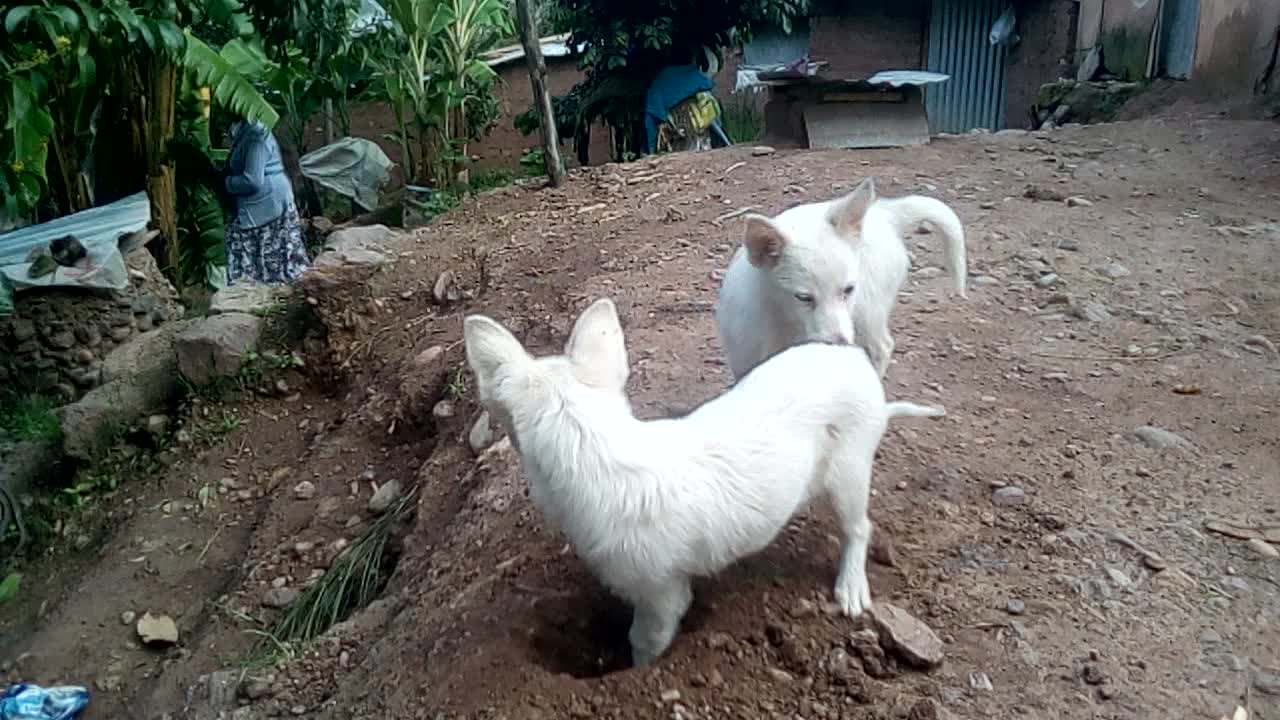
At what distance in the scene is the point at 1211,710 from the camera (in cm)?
269

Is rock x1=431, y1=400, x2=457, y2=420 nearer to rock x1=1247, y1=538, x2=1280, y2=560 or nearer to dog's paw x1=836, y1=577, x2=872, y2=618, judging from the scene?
dog's paw x1=836, y1=577, x2=872, y2=618

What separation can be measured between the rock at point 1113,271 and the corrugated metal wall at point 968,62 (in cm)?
1081

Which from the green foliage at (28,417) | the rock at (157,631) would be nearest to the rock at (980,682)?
the rock at (157,631)

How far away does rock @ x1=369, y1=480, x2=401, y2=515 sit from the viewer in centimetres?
541

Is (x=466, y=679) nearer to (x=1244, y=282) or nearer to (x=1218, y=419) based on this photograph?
(x=1218, y=419)

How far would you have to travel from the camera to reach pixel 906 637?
2.89 m

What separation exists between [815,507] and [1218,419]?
6.24ft

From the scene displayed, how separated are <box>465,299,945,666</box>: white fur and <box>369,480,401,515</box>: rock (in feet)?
8.87

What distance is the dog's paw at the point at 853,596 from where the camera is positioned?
2986 millimetres

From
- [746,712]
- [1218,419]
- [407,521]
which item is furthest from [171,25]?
[1218,419]

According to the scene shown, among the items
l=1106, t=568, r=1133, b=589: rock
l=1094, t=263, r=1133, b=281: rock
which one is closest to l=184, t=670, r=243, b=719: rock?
l=1106, t=568, r=1133, b=589: rock

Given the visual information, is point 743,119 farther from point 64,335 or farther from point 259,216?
point 64,335

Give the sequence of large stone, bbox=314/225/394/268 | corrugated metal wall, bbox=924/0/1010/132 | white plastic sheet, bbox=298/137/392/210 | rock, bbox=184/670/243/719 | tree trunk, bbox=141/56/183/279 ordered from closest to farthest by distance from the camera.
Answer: rock, bbox=184/670/243/719, large stone, bbox=314/225/394/268, tree trunk, bbox=141/56/183/279, white plastic sheet, bbox=298/137/392/210, corrugated metal wall, bbox=924/0/1010/132

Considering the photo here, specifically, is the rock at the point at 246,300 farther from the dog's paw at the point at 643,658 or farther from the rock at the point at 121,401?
the dog's paw at the point at 643,658
